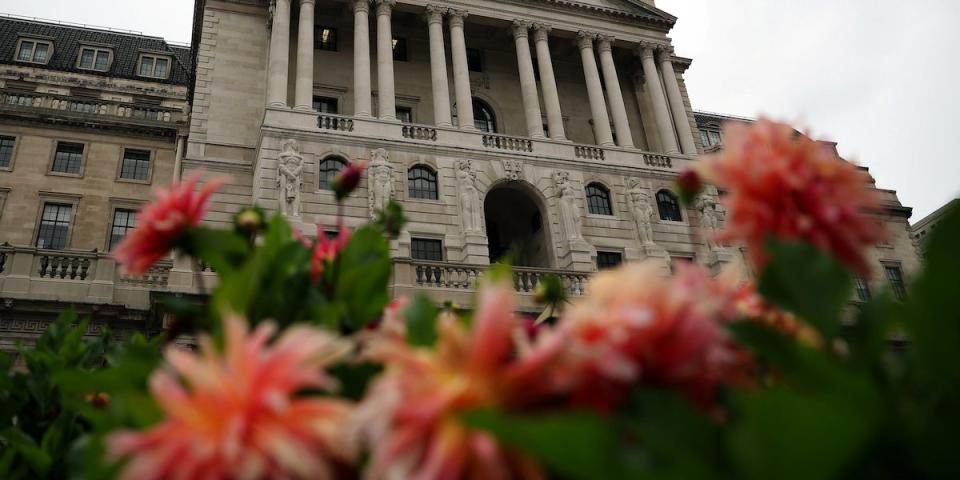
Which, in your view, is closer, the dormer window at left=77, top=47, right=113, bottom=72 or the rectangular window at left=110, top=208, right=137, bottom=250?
the rectangular window at left=110, top=208, right=137, bottom=250

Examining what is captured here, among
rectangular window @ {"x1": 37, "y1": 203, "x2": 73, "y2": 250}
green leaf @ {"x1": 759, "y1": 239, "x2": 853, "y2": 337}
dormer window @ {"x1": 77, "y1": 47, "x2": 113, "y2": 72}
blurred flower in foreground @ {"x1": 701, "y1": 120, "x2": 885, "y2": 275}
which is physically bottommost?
green leaf @ {"x1": 759, "y1": 239, "x2": 853, "y2": 337}

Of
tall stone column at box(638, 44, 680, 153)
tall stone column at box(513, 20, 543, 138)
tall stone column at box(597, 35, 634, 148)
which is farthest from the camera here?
Answer: tall stone column at box(638, 44, 680, 153)

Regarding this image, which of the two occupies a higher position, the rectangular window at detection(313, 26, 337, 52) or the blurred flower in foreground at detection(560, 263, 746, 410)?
the rectangular window at detection(313, 26, 337, 52)

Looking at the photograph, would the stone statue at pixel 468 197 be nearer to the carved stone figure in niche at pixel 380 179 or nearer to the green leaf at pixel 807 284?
the carved stone figure in niche at pixel 380 179

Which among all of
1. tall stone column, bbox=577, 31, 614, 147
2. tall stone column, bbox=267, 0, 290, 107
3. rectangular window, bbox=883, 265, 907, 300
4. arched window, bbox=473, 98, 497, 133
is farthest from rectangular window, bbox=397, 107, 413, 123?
rectangular window, bbox=883, 265, 907, 300

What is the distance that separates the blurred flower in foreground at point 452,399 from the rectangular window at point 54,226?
107 feet

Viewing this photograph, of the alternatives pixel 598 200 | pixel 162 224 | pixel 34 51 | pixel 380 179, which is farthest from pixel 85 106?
pixel 162 224

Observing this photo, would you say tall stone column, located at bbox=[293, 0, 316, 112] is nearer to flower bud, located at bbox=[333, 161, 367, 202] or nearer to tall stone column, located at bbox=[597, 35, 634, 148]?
tall stone column, located at bbox=[597, 35, 634, 148]

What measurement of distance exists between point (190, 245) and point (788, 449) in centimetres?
185

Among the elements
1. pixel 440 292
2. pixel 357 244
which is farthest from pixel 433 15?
pixel 357 244

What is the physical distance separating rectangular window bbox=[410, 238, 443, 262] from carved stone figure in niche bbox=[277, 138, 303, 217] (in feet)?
14.4

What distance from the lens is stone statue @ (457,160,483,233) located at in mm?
22609

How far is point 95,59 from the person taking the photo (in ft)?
136

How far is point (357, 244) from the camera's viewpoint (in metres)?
2.29
